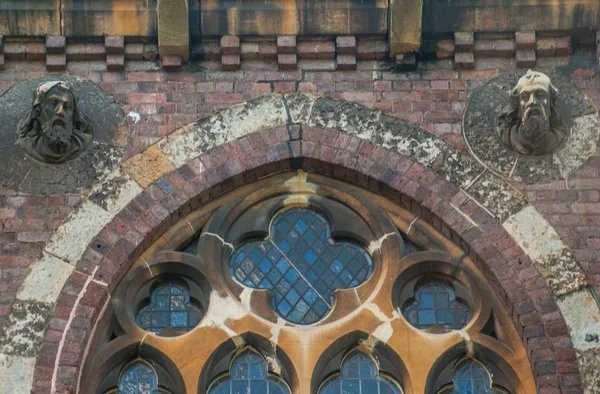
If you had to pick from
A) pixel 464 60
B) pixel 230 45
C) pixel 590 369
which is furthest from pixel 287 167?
pixel 590 369

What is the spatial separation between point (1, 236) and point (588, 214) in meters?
4.44

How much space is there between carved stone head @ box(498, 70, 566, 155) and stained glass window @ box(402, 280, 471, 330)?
1.27 m

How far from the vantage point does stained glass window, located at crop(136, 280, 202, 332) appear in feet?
60.3

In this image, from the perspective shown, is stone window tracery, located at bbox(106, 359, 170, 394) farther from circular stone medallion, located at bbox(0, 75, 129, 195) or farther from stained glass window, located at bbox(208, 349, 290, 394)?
circular stone medallion, located at bbox(0, 75, 129, 195)

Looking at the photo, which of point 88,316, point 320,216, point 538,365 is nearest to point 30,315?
point 88,316

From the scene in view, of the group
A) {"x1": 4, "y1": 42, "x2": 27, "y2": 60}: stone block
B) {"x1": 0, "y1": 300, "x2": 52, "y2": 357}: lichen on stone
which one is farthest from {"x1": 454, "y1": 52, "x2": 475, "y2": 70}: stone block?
{"x1": 0, "y1": 300, "x2": 52, "y2": 357}: lichen on stone

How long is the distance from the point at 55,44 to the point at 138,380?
112 inches

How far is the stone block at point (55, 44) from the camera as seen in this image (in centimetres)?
1909

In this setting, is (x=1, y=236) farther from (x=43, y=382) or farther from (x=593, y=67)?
(x=593, y=67)

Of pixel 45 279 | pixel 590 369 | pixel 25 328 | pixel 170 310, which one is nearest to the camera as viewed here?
pixel 590 369

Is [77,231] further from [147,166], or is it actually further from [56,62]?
[56,62]

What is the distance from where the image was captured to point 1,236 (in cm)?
1827

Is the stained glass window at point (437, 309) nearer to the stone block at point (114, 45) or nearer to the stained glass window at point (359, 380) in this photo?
the stained glass window at point (359, 380)

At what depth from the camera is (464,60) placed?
19.2 metres
